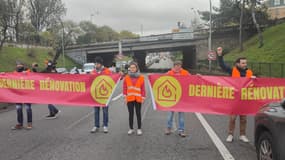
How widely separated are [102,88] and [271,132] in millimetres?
5324

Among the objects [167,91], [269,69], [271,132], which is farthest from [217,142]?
[269,69]

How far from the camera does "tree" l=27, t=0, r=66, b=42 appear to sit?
3561 inches

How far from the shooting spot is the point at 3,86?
1041 cm

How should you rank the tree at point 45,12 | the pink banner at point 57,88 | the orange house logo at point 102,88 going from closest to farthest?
the orange house logo at point 102,88 < the pink banner at point 57,88 < the tree at point 45,12

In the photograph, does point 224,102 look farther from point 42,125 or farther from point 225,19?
point 225,19

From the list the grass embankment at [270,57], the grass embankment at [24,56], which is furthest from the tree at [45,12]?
the grass embankment at [270,57]

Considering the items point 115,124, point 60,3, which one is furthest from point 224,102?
point 60,3

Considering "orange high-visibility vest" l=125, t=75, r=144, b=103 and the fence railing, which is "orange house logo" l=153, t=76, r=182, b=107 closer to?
"orange high-visibility vest" l=125, t=75, r=144, b=103

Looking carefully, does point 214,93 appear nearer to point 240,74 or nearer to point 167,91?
point 240,74

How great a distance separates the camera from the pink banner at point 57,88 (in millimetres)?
9711

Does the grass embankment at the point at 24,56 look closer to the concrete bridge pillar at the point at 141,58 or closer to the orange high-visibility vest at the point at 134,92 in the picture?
the concrete bridge pillar at the point at 141,58

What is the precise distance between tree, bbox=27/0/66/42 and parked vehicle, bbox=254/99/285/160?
291 feet

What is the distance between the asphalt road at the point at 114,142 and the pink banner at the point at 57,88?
→ 78 centimetres

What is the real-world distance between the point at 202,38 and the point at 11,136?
178 feet
